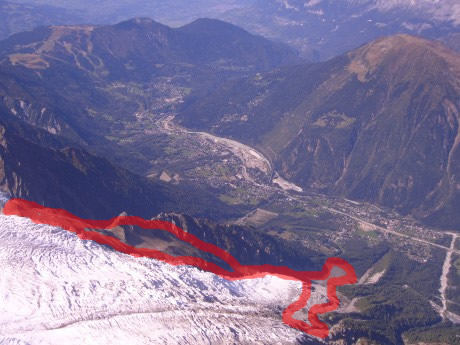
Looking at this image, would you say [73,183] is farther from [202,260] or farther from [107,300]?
[107,300]

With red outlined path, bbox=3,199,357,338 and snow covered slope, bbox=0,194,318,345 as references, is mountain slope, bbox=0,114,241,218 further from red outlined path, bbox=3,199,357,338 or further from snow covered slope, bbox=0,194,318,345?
snow covered slope, bbox=0,194,318,345

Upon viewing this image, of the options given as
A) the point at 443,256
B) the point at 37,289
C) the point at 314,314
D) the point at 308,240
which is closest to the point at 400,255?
the point at 443,256

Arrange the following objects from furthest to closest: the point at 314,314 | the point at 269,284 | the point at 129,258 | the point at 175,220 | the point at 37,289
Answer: the point at 175,220 < the point at 314,314 < the point at 269,284 < the point at 129,258 < the point at 37,289

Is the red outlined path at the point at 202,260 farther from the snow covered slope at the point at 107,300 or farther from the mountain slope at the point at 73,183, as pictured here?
the mountain slope at the point at 73,183

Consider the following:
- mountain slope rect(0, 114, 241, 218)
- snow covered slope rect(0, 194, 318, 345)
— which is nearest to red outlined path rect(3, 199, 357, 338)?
snow covered slope rect(0, 194, 318, 345)

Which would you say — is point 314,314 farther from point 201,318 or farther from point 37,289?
point 37,289

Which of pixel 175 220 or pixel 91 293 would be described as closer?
pixel 91 293
